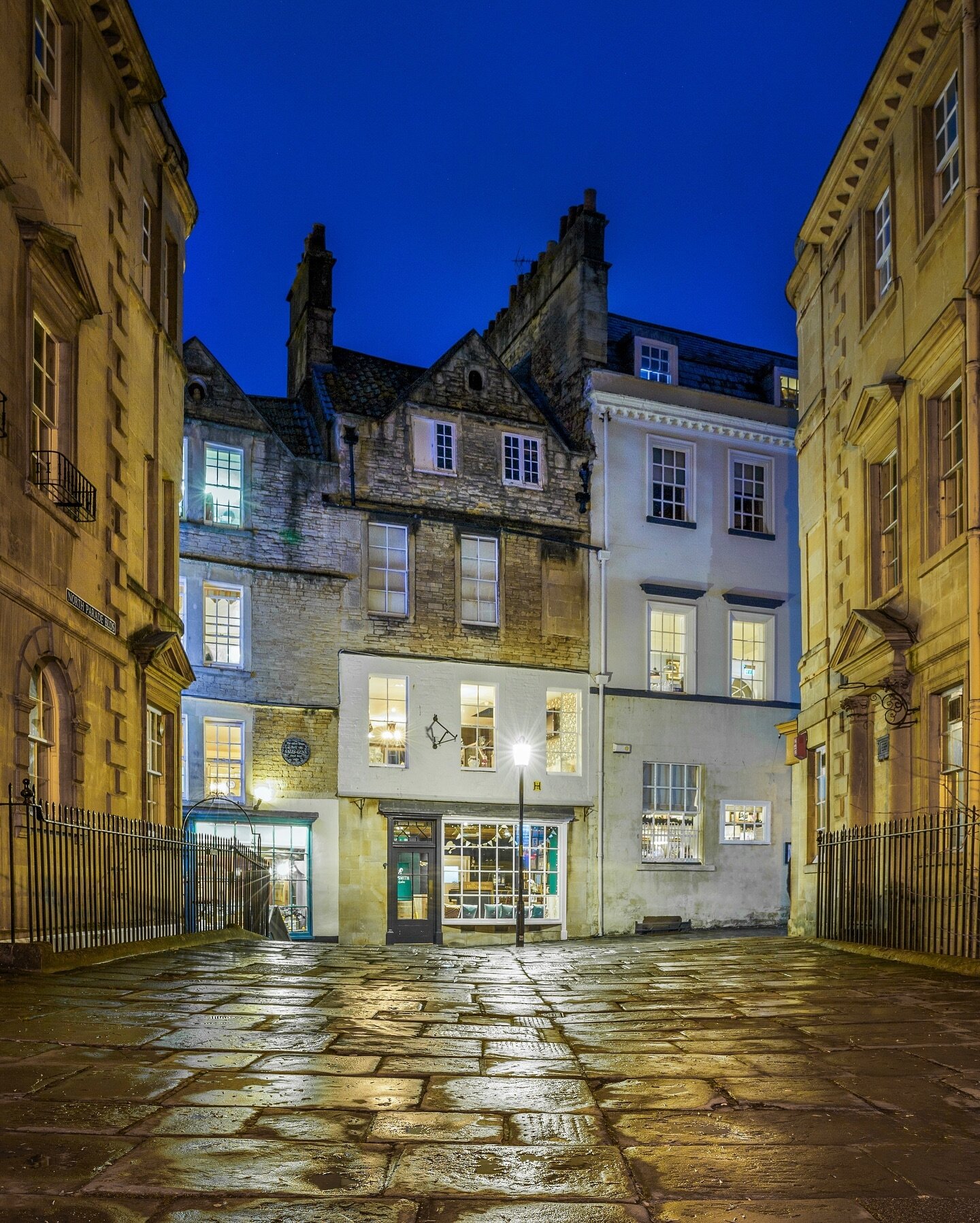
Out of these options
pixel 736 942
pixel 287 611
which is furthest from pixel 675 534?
pixel 736 942

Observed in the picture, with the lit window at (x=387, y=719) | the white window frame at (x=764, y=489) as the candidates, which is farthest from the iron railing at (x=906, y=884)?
the white window frame at (x=764, y=489)

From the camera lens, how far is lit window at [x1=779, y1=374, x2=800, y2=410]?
104 feet

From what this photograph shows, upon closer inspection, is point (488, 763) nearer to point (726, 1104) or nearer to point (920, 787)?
point (920, 787)

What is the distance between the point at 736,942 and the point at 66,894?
9836 millimetres

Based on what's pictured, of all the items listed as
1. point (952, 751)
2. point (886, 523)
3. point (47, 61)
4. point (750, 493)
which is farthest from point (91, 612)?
point (750, 493)

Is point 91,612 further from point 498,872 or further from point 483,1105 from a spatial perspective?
point 498,872

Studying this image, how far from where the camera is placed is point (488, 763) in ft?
89.5

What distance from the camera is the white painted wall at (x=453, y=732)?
25906mm

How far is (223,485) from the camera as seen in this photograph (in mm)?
25641

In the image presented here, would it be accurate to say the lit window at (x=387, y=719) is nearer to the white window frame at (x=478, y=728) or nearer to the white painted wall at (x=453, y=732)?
the white painted wall at (x=453, y=732)

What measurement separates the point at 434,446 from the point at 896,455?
13431 millimetres

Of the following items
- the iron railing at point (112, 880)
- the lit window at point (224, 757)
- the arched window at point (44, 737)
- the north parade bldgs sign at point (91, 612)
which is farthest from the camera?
the lit window at point (224, 757)

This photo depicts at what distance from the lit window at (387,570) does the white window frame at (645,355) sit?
7535 millimetres

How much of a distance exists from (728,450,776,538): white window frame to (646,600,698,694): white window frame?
2.45m
